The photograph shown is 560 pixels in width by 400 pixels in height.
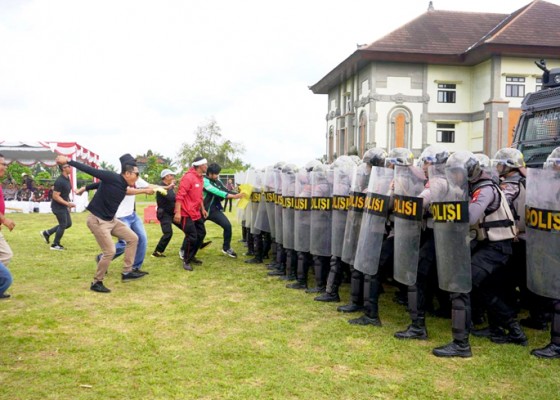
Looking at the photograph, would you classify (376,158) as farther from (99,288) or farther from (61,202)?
(61,202)

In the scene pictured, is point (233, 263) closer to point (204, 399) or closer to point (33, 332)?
point (33, 332)

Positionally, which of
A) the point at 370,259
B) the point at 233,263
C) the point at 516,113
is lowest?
the point at 233,263

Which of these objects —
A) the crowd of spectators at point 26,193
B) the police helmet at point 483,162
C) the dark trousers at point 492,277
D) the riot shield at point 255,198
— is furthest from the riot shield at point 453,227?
the crowd of spectators at point 26,193

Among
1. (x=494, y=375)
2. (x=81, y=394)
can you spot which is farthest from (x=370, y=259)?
(x=81, y=394)

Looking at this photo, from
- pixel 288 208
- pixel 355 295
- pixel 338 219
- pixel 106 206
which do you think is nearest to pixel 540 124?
pixel 338 219

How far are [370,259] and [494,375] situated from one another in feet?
5.86

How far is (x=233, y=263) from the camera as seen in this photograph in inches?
411

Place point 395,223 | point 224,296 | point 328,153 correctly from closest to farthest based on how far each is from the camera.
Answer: point 395,223, point 224,296, point 328,153

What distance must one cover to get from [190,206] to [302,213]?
2.57 metres

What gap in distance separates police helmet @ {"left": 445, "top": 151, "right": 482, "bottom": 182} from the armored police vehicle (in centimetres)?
370

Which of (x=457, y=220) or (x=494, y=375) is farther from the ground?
(x=457, y=220)

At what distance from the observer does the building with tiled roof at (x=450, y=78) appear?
28.8m

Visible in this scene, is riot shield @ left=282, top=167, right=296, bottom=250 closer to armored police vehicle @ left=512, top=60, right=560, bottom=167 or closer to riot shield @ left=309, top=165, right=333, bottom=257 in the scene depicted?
riot shield @ left=309, top=165, right=333, bottom=257

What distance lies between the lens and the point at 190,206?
962cm
